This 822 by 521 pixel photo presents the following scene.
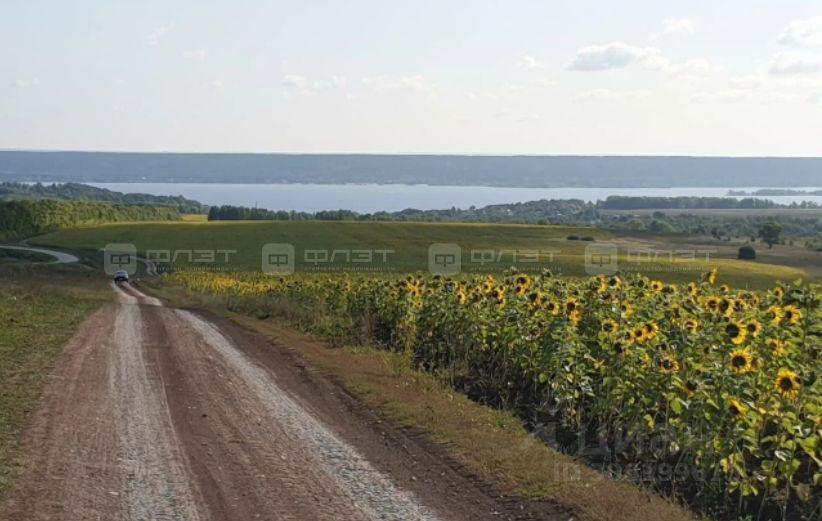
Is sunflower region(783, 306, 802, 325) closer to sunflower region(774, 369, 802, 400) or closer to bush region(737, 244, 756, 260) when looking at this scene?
sunflower region(774, 369, 802, 400)

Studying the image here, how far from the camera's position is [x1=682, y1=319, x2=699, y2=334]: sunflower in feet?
36.7

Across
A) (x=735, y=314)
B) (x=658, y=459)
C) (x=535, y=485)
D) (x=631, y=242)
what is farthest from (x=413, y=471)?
(x=631, y=242)

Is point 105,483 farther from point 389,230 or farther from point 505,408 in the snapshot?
point 389,230

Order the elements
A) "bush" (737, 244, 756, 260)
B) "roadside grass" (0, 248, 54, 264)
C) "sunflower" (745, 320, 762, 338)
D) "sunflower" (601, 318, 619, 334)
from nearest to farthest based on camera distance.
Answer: "sunflower" (745, 320, 762, 338)
"sunflower" (601, 318, 619, 334)
"roadside grass" (0, 248, 54, 264)
"bush" (737, 244, 756, 260)

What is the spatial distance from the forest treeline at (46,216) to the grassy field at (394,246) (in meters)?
8.51

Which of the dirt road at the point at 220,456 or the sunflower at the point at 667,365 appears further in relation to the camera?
the sunflower at the point at 667,365

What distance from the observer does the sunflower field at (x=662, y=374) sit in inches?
345

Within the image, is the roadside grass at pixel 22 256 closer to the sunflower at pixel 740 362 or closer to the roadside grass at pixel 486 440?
the roadside grass at pixel 486 440

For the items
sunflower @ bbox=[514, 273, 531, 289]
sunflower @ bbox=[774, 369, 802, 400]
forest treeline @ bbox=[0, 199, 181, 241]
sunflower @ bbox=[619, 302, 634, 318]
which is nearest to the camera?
sunflower @ bbox=[774, 369, 802, 400]

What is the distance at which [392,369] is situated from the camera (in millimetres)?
16594

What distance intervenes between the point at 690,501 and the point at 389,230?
102 metres

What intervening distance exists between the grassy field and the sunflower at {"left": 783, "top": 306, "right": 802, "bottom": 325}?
52661mm

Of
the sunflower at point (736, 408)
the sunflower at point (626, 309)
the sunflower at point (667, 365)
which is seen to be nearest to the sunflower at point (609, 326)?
the sunflower at point (626, 309)

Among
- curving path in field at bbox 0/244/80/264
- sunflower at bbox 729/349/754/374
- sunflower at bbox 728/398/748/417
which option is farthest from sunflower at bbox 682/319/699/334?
curving path in field at bbox 0/244/80/264
